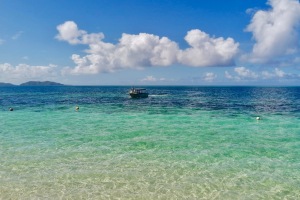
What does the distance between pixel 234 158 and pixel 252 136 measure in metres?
9.37

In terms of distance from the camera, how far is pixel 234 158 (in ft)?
65.3

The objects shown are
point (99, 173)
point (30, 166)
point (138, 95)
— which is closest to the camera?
point (99, 173)

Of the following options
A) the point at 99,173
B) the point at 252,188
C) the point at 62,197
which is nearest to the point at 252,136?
the point at 252,188

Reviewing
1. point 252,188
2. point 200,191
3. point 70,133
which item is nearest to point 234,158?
point 252,188

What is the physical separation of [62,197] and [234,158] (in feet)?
40.8

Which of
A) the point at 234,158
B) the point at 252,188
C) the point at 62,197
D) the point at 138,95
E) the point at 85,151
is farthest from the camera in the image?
the point at 138,95

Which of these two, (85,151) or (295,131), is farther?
(295,131)

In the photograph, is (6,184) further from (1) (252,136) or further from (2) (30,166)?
(1) (252,136)

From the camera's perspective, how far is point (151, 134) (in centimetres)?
2830

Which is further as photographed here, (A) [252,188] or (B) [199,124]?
(B) [199,124]

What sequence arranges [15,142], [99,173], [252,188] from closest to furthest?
1. [252,188]
2. [99,173]
3. [15,142]

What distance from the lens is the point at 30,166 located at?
691 inches

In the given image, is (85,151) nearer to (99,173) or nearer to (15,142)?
(99,173)

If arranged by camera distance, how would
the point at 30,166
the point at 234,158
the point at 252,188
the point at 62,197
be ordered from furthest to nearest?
1. the point at 234,158
2. the point at 30,166
3. the point at 252,188
4. the point at 62,197
